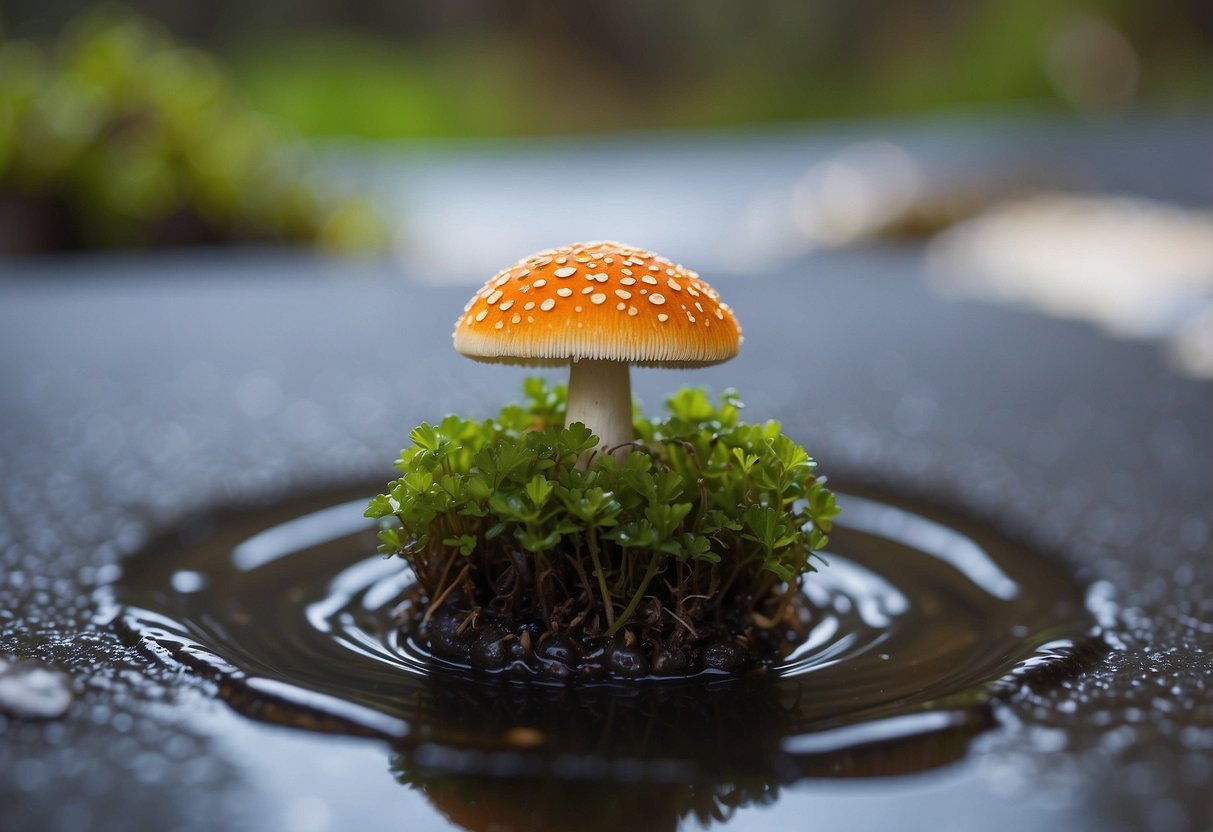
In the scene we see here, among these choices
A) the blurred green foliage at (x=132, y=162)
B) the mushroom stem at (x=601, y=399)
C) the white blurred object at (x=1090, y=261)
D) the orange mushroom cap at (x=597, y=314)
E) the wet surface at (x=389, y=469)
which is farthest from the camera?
the blurred green foliage at (x=132, y=162)

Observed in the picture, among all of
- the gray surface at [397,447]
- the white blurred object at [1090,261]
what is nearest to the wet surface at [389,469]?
the gray surface at [397,447]

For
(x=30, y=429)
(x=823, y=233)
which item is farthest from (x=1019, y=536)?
(x=823, y=233)

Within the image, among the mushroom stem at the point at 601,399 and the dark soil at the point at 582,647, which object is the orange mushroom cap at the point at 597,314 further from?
the dark soil at the point at 582,647

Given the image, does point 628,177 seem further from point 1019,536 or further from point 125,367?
point 1019,536

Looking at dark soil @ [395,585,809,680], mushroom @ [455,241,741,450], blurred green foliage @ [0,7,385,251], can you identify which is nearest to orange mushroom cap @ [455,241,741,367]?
mushroom @ [455,241,741,450]

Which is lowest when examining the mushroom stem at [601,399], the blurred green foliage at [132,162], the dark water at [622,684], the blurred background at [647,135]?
the dark water at [622,684]

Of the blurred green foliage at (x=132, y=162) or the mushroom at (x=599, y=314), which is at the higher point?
the blurred green foliage at (x=132, y=162)

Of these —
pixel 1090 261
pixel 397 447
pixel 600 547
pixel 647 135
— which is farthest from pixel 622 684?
pixel 647 135
